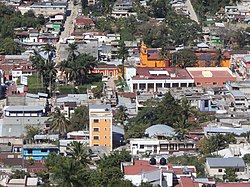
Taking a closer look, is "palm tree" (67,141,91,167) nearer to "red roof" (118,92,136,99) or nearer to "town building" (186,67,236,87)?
"red roof" (118,92,136,99)

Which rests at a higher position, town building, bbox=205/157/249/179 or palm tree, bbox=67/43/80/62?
palm tree, bbox=67/43/80/62

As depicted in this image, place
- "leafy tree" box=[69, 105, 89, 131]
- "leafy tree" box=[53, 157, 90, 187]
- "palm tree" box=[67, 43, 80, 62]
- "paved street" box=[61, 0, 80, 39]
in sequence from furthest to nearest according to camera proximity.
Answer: "paved street" box=[61, 0, 80, 39]
"palm tree" box=[67, 43, 80, 62]
"leafy tree" box=[69, 105, 89, 131]
"leafy tree" box=[53, 157, 90, 187]

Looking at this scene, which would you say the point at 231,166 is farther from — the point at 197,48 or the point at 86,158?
the point at 197,48

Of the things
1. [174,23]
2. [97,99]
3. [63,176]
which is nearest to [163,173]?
[63,176]

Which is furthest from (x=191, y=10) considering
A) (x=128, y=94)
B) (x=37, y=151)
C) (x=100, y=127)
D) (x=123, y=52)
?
(x=37, y=151)

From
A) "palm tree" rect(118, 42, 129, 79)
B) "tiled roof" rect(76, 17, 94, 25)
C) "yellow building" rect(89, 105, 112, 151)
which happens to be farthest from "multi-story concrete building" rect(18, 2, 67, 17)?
"yellow building" rect(89, 105, 112, 151)
